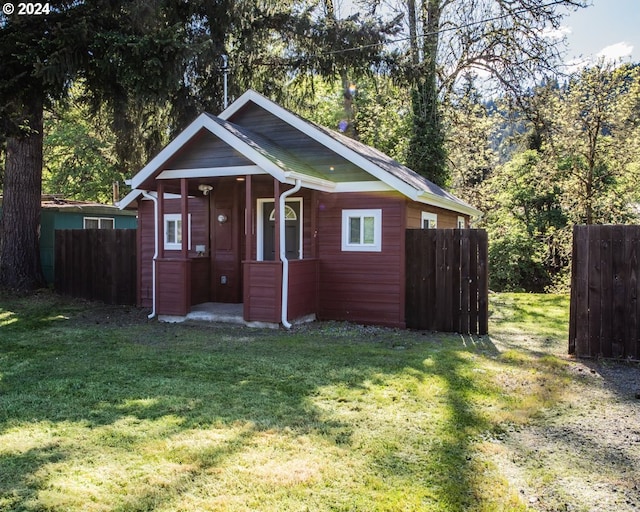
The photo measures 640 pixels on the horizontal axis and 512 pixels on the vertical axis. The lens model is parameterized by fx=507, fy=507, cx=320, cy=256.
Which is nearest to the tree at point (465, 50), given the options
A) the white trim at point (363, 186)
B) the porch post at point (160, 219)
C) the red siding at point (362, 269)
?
the white trim at point (363, 186)

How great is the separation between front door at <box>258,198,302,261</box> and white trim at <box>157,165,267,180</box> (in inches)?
64.3

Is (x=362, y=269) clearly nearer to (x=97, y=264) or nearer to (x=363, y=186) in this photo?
(x=363, y=186)

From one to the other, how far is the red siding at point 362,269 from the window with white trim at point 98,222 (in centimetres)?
1020

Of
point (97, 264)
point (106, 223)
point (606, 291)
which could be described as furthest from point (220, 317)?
point (106, 223)

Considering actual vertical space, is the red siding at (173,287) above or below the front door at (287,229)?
below

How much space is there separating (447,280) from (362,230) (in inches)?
72.3

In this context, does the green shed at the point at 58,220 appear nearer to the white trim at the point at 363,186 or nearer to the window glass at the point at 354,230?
the white trim at the point at 363,186

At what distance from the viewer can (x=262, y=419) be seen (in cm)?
410

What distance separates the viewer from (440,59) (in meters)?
17.6

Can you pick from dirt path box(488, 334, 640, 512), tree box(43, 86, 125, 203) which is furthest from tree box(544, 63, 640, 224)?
tree box(43, 86, 125, 203)

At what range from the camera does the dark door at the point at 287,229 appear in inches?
398

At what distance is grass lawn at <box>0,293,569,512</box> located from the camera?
2895 millimetres

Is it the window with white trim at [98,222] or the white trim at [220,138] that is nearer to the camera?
the white trim at [220,138]

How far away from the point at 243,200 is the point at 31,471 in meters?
7.95
